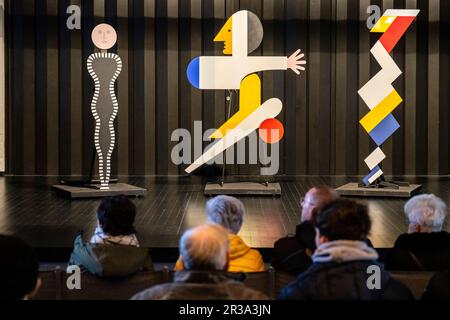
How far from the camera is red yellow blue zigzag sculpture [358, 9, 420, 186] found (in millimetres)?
8367

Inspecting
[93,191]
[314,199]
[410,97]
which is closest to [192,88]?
[410,97]

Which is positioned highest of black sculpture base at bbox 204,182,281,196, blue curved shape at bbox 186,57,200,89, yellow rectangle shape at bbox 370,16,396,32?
yellow rectangle shape at bbox 370,16,396,32

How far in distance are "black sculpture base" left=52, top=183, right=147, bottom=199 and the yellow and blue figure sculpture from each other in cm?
126

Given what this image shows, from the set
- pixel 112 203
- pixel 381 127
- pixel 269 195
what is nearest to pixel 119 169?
pixel 269 195

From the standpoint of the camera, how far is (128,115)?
38.3 ft

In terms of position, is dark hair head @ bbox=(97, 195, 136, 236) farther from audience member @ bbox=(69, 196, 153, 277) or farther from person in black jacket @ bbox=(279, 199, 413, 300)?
person in black jacket @ bbox=(279, 199, 413, 300)

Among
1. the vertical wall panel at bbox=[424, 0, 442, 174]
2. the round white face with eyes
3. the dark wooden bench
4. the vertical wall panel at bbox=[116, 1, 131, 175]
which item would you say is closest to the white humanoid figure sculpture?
the round white face with eyes

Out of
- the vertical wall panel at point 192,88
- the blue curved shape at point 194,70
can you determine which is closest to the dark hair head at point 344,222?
the blue curved shape at point 194,70

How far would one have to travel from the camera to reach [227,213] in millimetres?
3703

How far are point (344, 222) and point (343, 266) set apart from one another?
0.54ft

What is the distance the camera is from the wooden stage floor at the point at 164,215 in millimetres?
5977

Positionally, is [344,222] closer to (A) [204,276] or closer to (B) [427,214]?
(A) [204,276]

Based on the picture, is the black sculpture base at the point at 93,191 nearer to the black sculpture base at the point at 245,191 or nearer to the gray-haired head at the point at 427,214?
the black sculpture base at the point at 245,191
